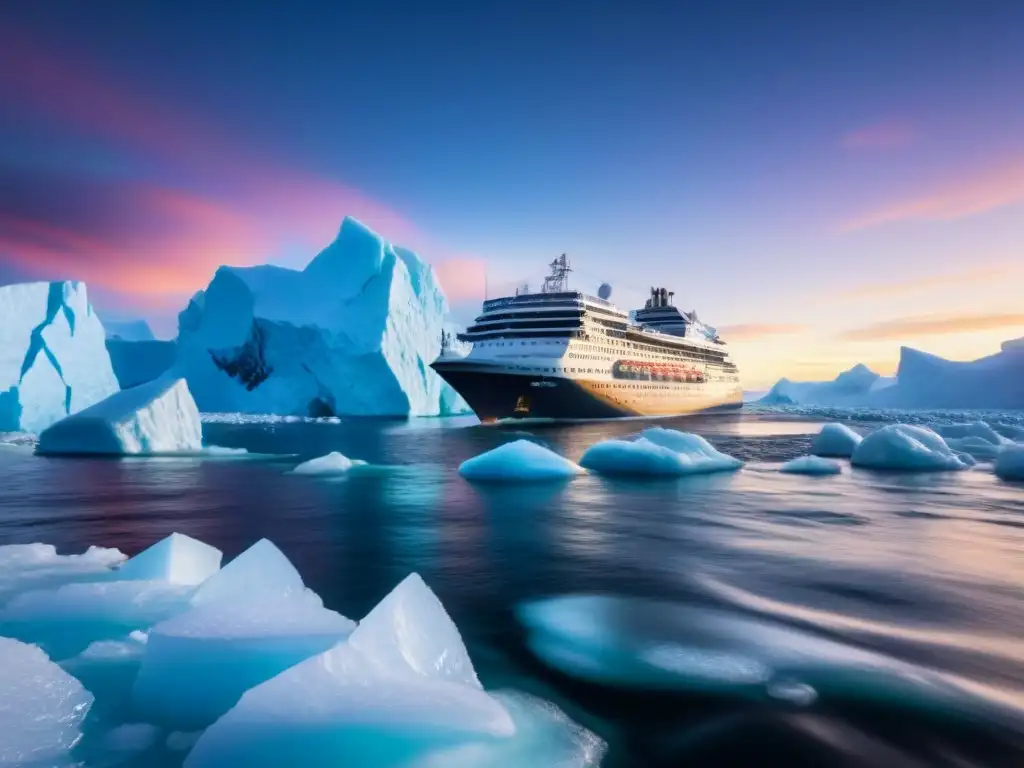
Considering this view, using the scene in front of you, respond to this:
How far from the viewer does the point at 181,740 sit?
328 centimetres

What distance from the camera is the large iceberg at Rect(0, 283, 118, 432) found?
35.5m

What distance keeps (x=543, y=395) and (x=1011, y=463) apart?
2567cm

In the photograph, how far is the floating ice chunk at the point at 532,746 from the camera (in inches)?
115

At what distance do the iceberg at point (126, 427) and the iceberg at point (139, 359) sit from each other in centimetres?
4286

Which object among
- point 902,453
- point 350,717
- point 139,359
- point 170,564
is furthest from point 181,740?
point 139,359

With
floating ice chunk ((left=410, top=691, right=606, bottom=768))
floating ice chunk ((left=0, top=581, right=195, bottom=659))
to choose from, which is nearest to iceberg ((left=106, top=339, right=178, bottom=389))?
floating ice chunk ((left=0, top=581, right=195, bottom=659))

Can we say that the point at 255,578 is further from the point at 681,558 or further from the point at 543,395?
the point at 543,395

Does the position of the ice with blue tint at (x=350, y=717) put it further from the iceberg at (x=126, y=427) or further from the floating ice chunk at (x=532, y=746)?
the iceberg at (x=126, y=427)

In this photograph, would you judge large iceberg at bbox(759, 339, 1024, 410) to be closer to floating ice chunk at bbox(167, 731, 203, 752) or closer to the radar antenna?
the radar antenna

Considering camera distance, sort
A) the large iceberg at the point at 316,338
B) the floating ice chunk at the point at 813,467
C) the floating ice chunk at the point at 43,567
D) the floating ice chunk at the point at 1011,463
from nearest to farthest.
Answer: the floating ice chunk at the point at 43,567 < the floating ice chunk at the point at 1011,463 < the floating ice chunk at the point at 813,467 < the large iceberg at the point at 316,338

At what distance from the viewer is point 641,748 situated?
11.3ft

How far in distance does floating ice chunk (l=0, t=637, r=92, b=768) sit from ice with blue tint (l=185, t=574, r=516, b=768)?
874 mm

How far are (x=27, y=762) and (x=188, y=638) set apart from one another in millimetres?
842

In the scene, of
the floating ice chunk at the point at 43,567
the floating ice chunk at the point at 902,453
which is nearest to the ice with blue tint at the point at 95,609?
the floating ice chunk at the point at 43,567
